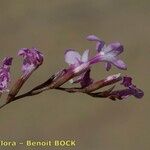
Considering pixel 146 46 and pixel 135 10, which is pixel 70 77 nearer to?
pixel 146 46

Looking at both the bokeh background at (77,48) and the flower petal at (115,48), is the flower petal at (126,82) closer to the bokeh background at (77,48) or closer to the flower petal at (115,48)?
the flower petal at (115,48)

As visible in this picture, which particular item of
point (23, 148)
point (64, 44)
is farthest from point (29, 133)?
point (64, 44)

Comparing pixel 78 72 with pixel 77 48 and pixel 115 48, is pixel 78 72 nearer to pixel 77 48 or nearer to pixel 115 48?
pixel 115 48

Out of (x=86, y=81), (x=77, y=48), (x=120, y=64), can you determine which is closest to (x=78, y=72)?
(x=86, y=81)

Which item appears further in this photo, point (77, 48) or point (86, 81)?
point (77, 48)

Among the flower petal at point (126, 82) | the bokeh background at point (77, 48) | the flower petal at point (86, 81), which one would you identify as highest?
the bokeh background at point (77, 48)

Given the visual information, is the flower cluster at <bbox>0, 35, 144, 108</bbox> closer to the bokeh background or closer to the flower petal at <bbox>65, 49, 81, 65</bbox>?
the flower petal at <bbox>65, 49, 81, 65</bbox>

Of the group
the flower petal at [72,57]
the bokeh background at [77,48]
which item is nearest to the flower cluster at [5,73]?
the flower petal at [72,57]

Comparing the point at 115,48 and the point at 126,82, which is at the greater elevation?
the point at 115,48
